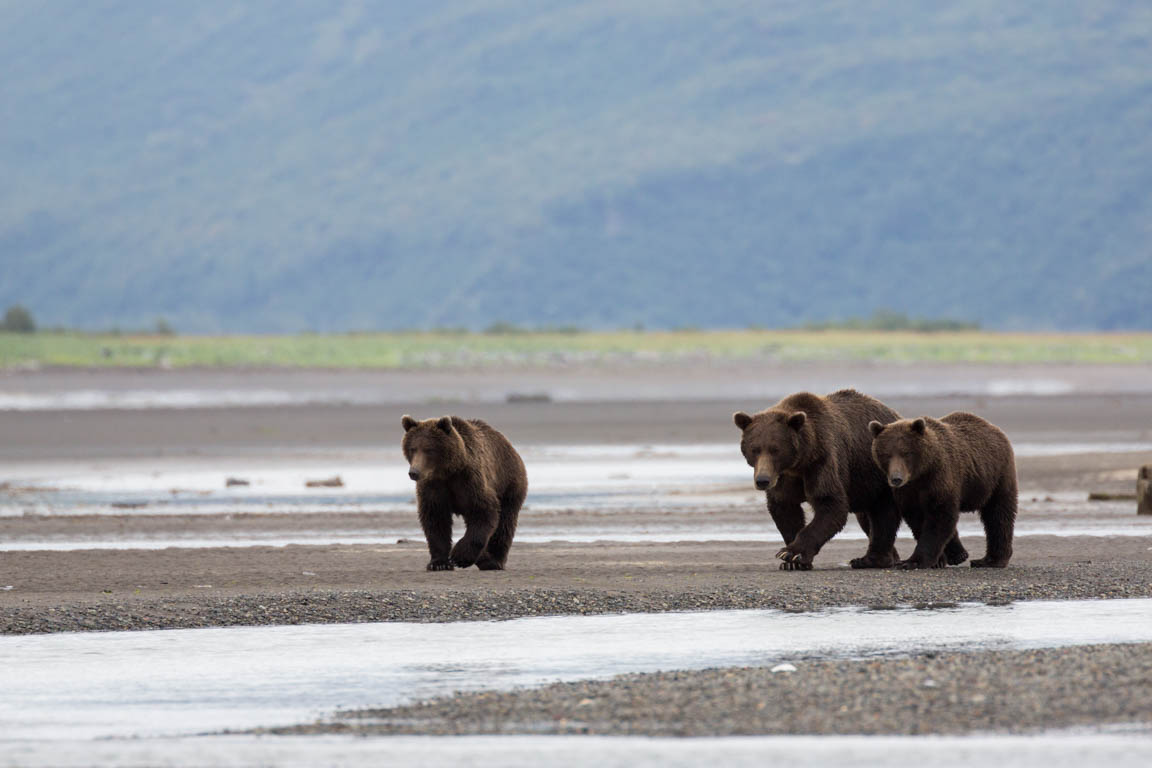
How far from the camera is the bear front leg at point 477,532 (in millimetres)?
14125

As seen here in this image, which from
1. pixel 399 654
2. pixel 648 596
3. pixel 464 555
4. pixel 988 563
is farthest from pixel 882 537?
pixel 399 654

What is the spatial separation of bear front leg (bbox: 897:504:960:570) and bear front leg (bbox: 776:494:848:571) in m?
0.60

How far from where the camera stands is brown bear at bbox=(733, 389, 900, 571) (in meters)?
13.5

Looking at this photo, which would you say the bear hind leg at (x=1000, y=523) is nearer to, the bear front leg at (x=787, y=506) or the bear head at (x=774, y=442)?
the bear front leg at (x=787, y=506)

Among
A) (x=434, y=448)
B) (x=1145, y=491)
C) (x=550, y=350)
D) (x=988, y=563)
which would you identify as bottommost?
(x=988, y=563)

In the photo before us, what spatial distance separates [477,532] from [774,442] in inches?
90.3

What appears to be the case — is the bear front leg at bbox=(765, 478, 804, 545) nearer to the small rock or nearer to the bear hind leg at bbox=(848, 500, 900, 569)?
the bear hind leg at bbox=(848, 500, 900, 569)

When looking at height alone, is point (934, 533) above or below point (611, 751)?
A: above

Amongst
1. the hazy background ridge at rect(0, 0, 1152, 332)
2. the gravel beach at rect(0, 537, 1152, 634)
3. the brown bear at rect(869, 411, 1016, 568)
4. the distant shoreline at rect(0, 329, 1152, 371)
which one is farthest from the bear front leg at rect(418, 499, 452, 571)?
the hazy background ridge at rect(0, 0, 1152, 332)

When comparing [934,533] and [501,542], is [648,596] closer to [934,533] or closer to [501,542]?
[501,542]

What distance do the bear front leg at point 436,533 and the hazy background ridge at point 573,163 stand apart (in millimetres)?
120262

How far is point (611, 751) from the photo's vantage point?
7.83 meters

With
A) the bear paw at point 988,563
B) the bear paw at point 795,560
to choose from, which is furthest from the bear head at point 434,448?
the bear paw at point 988,563

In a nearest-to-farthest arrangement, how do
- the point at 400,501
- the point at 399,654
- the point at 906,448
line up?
the point at 399,654
the point at 906,448
the point at 400,501
